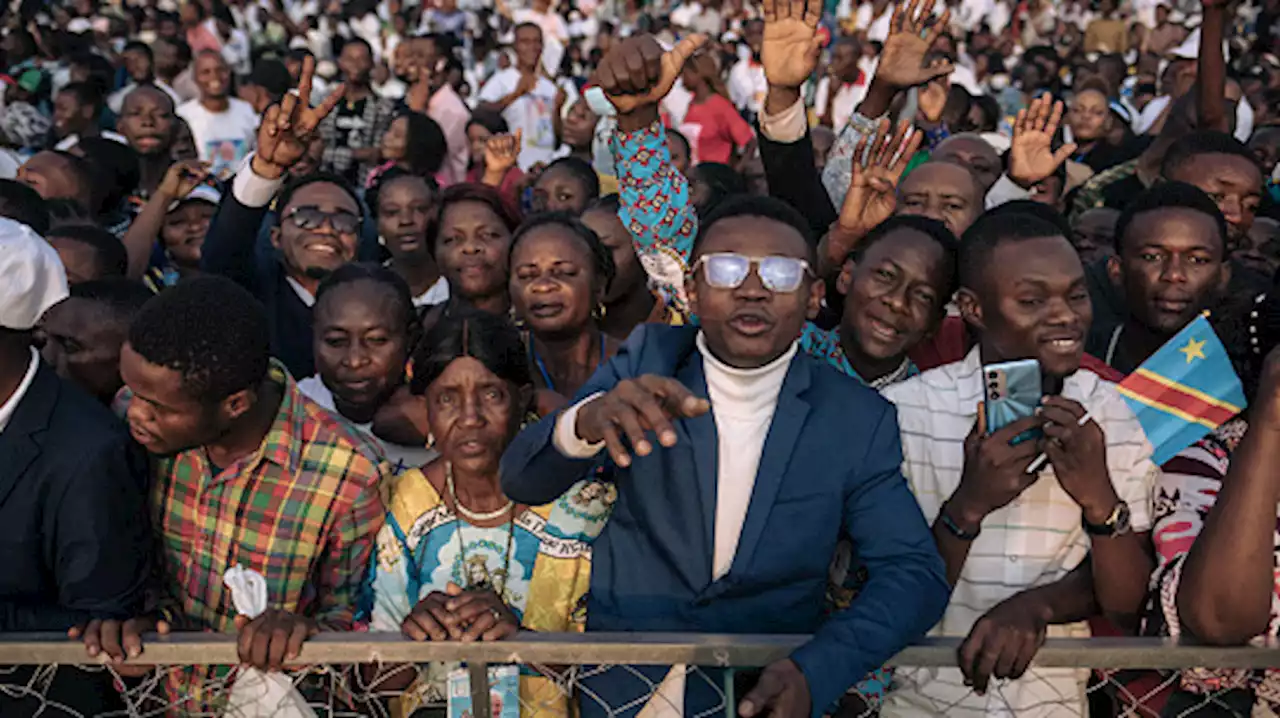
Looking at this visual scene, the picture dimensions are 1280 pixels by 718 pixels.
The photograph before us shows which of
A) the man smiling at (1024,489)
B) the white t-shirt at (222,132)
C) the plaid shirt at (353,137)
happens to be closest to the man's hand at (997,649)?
the man smiling at (1024,489)

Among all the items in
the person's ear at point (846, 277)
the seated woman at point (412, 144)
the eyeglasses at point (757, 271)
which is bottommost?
the eyeglasses at point (757, 271)

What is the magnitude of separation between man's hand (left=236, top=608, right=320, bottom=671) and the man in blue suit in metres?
0.50

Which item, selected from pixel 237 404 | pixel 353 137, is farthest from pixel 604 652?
pixel 353 137

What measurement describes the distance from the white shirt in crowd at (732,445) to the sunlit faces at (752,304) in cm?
3

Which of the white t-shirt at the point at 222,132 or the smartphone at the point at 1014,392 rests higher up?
the white t-shirt at the point at 222,132

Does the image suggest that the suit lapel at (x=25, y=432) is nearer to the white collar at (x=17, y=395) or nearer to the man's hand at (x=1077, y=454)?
the white collar at (x=17, y=395)

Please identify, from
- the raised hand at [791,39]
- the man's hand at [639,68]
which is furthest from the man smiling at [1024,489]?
the man's hand at [639,68]

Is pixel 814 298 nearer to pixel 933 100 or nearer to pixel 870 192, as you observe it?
pixel 870 192

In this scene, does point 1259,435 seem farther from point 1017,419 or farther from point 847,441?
point 847,441

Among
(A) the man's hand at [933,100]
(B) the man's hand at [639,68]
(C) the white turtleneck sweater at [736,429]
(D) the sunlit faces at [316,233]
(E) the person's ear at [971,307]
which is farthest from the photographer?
(A) the man's hand at [933,100]

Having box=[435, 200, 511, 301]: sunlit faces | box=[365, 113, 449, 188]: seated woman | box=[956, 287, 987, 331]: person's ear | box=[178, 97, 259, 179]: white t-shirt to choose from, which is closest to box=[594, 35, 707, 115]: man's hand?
box=[956, 287, 987, 331]: person's ear

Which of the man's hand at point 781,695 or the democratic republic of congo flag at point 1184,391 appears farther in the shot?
the democratic republic of congo flag at point 1184,391

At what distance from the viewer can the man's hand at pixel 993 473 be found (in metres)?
2.42

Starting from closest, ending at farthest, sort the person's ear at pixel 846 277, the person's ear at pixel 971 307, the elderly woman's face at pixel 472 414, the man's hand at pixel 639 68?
the elderly woman's face at pixel 472 414 < the person's ear at pixel 971 307 < the man's hand at pixel 639 68 < the person's ear at pixel 846 277
